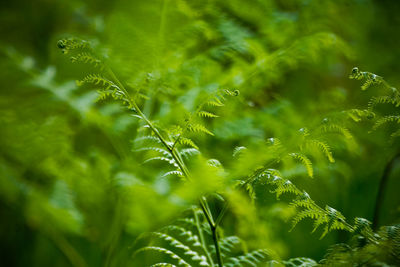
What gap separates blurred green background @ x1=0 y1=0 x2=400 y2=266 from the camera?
106 centimetres

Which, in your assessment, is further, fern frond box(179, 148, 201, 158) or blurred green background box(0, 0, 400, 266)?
blurred green background box(0, 0, 400, 266)

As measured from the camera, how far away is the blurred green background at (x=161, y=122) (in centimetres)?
106

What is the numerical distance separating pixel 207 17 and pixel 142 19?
541mm

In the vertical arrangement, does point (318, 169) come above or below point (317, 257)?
above

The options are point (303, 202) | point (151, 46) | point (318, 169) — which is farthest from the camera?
point (318, 169)

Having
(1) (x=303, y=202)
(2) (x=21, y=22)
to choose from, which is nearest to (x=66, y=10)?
(2) (x=21, y=22)

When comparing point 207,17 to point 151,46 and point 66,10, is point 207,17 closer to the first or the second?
point 151,46

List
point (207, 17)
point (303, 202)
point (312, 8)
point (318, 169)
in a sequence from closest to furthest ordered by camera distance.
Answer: point (303, 202) < point (318, 169) < point (312, 8) < point (207, 17)

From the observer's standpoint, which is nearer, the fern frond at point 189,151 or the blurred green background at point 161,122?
the fern frond at point 189,151

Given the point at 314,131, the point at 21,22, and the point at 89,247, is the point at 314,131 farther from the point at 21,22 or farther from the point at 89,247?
the point at 21,22

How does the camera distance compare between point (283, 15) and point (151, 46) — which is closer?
point (151, 46)

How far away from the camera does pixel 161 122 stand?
3.01ft

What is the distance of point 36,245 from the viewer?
147 centimetres

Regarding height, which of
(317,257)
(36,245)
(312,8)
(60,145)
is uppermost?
(312,8)
